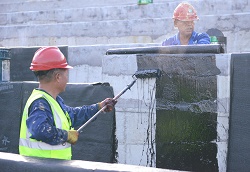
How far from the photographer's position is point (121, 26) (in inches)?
455

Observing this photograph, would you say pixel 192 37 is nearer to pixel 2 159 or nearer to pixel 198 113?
pixel 198 113

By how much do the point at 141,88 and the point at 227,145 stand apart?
1.17m

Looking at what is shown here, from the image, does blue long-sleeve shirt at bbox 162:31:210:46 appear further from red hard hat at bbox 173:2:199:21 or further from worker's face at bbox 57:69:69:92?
worker's face at bbox 57:69:69:92

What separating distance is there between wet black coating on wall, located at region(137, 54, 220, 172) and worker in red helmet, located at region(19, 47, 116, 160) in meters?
1.30

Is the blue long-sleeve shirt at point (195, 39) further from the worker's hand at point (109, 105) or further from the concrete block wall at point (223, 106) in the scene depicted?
the worker's hand at point (109, 105)

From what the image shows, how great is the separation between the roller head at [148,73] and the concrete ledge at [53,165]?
1.92 m

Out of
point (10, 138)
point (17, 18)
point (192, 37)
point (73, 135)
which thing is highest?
point (17, 18)

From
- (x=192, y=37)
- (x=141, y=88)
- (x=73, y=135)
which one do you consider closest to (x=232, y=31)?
(x=192, y=37)

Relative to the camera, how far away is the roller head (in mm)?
4534

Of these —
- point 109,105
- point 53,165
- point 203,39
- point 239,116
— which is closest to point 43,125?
point 53,165

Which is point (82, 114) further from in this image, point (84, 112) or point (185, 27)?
point (185, 27)

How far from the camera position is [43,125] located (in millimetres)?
3219

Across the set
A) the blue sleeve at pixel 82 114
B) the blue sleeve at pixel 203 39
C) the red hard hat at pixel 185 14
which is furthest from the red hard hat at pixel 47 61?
the red hard hat at pixel 185 14

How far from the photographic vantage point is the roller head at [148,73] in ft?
14.9
